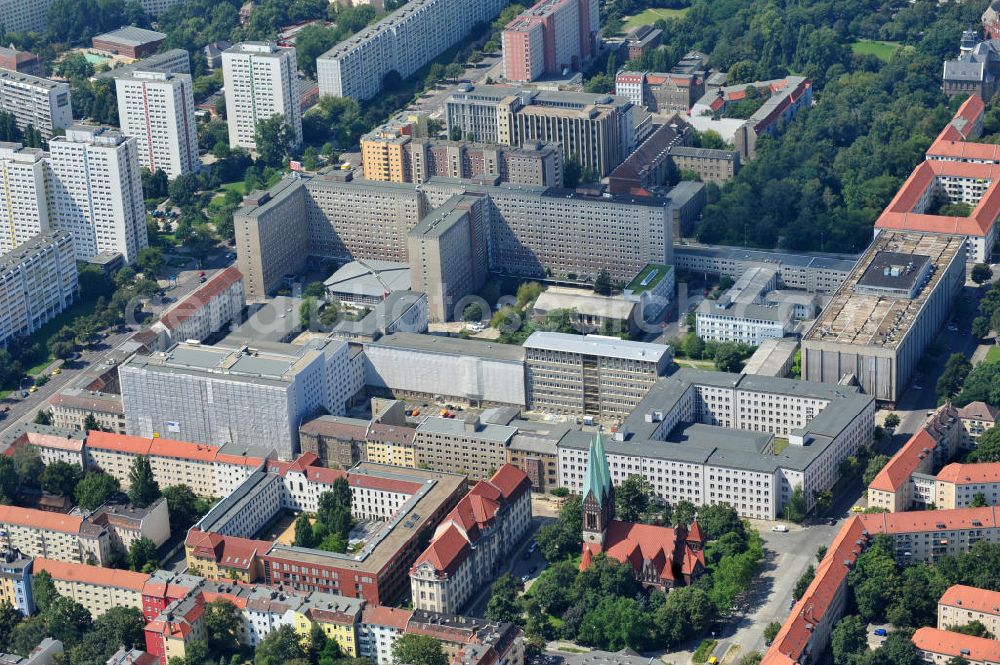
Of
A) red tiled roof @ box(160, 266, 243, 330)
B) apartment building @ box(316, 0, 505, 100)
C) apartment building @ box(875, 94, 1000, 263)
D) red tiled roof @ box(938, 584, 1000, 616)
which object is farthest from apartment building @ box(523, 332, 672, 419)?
apartment building @ box(316, 0, 505, 100)

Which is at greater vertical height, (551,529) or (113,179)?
(113,179)

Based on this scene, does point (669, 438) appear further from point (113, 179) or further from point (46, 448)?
point (113, 179)

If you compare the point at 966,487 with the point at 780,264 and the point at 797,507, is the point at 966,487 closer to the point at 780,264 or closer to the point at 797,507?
the point at 797,507

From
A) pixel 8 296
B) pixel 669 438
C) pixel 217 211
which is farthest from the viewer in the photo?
pixel 217 211

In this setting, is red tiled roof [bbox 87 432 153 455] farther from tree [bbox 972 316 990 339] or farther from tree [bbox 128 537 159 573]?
tree [bbox 972 316 990 339]

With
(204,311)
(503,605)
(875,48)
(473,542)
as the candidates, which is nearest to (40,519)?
(473,542)

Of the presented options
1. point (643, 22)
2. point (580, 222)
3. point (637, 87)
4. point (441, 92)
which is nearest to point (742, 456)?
point (580, 222)
